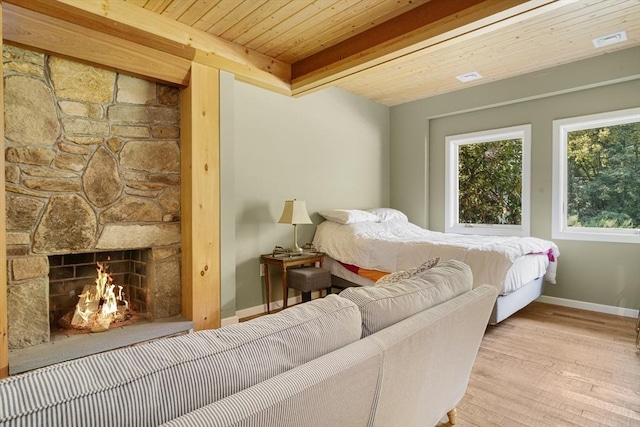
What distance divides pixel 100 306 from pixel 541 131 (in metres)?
4.71

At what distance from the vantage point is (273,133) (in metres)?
3.80

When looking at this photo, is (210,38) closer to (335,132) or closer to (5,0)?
(5,0)

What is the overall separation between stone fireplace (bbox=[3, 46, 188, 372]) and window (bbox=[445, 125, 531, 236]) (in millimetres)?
3653

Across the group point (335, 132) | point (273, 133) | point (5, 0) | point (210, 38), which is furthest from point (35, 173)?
point (335, 132)

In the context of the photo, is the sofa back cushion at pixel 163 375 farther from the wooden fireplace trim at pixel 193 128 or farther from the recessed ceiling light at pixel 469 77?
the recessed ceiling light at pixel 469 77

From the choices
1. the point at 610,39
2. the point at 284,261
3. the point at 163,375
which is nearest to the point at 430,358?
the point at 163,375

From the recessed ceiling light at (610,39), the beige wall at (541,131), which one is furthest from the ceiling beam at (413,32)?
the beige wall at (541,131)

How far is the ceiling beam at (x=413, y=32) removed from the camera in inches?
88.7

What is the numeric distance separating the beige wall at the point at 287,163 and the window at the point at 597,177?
88.7 inches

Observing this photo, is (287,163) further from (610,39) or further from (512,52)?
(610,39)

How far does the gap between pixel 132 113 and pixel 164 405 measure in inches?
99.5

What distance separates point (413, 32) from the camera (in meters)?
2.63

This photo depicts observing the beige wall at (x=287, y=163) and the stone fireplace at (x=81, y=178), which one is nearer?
the stone fireplace at (x=81, y=178)

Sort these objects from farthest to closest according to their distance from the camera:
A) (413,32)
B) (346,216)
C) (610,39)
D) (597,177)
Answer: (346,216) < (597,177) < (610,39) < (413,32)
